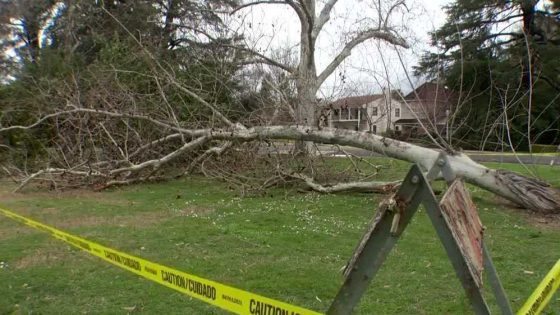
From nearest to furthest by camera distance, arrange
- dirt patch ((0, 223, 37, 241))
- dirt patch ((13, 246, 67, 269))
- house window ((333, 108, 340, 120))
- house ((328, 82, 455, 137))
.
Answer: dirt patch ((13, 246, 67, 269)) < dirt patch ((0, 223, 37, 241)) < house ((328, 82, 455, 137)) < house window ((333, 108, 340, 120))

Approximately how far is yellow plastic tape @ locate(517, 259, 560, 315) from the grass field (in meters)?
0.97

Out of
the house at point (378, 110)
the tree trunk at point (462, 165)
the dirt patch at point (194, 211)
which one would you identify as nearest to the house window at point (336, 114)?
the house at point (378, 110)

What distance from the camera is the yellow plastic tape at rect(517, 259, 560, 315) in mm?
2682

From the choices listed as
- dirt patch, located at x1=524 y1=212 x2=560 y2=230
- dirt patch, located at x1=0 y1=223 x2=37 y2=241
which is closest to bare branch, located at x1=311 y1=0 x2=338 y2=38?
dirt patch, located at x1=524 y1=212 x2=560 y2=230

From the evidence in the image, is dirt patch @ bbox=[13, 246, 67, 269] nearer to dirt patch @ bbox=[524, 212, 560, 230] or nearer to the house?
the house

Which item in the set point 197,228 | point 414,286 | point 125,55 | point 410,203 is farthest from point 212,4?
point 410,203

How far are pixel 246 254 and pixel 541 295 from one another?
3.28 m

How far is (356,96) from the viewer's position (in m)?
11.4

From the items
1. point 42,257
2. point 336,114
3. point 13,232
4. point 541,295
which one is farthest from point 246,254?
point 336,114

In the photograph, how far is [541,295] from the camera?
2.89 metres

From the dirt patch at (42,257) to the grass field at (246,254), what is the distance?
1cm

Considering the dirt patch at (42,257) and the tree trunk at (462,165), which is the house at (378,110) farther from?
the dirt patch at (42,257)

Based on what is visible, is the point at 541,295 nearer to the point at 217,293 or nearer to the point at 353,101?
the point at 217,293

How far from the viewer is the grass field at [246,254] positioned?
4.14 m
